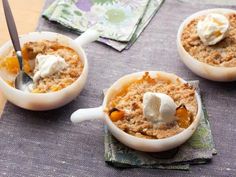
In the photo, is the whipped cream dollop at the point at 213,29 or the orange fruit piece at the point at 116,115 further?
the whipped cream dollop at the point at 213,29

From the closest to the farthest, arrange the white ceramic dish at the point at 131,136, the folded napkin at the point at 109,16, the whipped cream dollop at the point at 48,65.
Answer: the white ceramic dish at the point at 131,136, the whipped cream dollop at the point at 48,65, the folded napkin at the point at 109,16

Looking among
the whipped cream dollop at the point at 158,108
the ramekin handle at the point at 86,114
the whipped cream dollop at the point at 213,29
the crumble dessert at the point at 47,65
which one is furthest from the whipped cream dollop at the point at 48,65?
the whipped cream dollop at the point at 213,29

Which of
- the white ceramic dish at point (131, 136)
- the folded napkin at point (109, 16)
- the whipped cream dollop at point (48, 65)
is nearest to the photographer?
the white ceramic dish at point (131, 136)

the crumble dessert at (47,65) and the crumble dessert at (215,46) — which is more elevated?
the crumble dessert at (215,46)

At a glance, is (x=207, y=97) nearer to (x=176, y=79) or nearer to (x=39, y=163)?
(x=176, y=79)

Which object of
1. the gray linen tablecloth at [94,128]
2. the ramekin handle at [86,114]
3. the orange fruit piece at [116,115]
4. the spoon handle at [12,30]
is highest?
the spoon handle at [12,30]

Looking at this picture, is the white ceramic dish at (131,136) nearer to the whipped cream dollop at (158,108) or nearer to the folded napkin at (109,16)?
the whipped cream dollop at (158,108)

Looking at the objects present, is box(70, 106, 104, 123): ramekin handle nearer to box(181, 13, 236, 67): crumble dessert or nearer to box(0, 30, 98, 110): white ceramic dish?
box(0, 30, 98, 110): white ceramic dish

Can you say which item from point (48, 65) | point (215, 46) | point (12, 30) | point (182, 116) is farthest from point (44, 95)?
point (215, 46)

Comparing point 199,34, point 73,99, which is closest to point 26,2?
point 73,99
